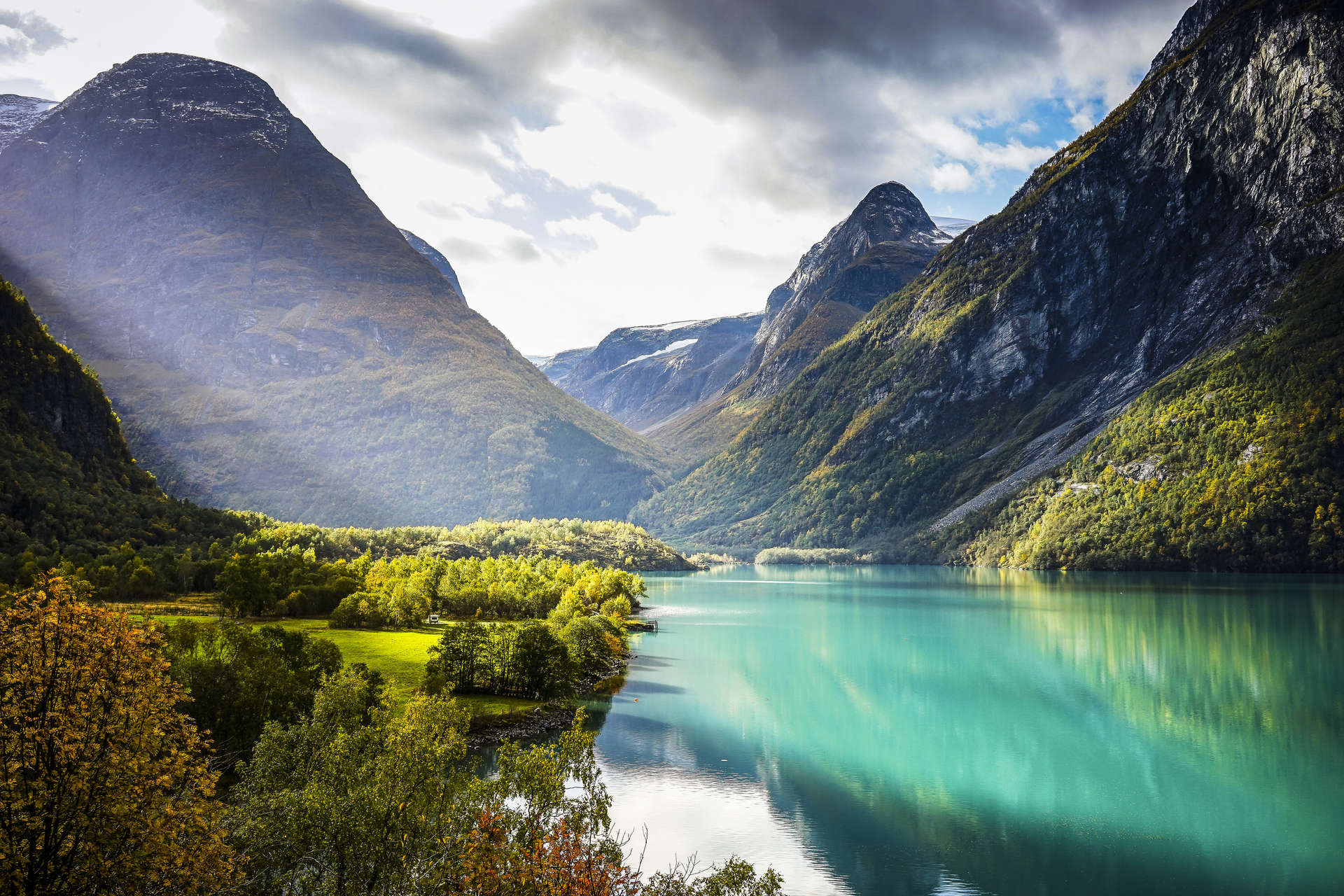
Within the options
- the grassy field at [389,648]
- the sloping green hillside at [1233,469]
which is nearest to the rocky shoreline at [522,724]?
the grassy field at [389,648]

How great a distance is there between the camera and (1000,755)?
40.1 metres

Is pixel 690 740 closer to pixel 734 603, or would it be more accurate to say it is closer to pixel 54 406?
pixel 734 603

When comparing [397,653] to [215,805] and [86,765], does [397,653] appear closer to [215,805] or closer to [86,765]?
[215,805]

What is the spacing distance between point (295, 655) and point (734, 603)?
3564 inches

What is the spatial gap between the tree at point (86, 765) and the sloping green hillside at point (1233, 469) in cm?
17915

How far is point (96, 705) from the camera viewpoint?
1408 cm

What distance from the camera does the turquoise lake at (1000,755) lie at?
27.0 m

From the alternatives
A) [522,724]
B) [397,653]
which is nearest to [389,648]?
[397,653]

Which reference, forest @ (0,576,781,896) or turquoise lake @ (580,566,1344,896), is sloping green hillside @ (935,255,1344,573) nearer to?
turquoise lake @ (580,566,1344,896)

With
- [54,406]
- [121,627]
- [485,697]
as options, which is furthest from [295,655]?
[54,406]

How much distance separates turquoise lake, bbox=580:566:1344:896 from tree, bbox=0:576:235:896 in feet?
52.9

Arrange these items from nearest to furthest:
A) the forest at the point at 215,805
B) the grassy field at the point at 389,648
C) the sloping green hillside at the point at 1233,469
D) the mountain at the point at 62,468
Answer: the forest at the point at 215,805, the grassy field at the point at 389,648, the mountain at the point at 62,468, the sloping green hillside at the point at 1233,469

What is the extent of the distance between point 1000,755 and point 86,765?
125 ft

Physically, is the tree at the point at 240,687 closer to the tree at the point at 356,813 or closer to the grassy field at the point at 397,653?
the grassy field at the point at 397,653
